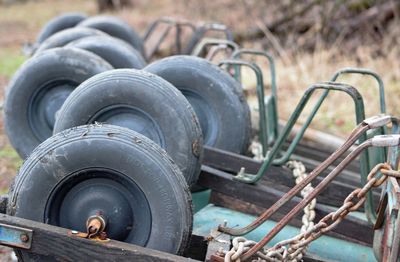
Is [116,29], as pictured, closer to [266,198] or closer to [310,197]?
[266,198]

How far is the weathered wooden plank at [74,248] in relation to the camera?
121 inches

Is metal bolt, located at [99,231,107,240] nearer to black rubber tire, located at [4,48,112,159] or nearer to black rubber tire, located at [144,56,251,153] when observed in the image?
black rubber tire, located at [144,56,251,153]

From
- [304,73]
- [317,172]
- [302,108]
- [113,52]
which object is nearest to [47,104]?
[113,52]

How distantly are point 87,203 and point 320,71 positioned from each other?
7.14 metres

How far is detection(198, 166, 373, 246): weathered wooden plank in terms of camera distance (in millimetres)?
3930

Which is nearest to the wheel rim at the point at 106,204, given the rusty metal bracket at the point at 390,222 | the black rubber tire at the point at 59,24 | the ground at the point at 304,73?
the rusty metal bracket at the point at 390,222

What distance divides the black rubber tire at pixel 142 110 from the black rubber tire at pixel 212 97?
90 cm

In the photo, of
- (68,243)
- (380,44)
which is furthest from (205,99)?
(380,44)

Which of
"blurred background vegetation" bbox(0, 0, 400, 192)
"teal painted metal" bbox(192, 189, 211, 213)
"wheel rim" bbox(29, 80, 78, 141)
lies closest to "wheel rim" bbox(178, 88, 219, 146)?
"teal painted metal" bbox(192, 189, 211, 213)

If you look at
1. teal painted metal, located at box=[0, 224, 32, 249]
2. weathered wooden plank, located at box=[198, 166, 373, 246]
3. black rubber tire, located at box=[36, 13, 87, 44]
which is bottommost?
teal painted metal, located at box=[0, 224, 32, 249]

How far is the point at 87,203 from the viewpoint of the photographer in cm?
332

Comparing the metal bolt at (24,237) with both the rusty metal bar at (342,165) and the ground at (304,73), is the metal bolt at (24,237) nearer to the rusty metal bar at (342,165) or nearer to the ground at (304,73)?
the rusty metal bar at (342,165)

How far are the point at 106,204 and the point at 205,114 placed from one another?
179cm

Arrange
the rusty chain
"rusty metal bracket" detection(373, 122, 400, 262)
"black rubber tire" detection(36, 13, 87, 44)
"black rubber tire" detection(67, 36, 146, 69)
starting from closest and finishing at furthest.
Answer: "rusty metal bracket" detection(373, 122, 400, 262) < the rusty chain < "black rubber tire" detection(67, 36, 146, 69) < "black rubber tire" detection(36, 13, 87, 44)
